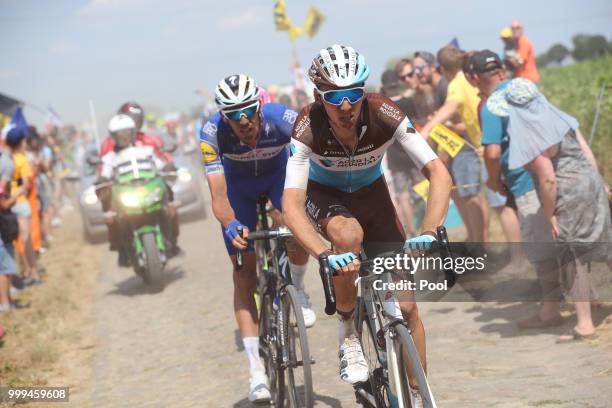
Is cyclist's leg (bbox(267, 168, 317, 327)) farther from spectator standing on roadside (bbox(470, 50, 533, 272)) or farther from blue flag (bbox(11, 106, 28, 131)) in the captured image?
blue flag (bbox(11, 106, 28, 131))

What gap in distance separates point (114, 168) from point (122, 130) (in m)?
0.58

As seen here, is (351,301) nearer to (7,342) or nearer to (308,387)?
(308,387)

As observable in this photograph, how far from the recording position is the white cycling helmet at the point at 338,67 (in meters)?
4.70

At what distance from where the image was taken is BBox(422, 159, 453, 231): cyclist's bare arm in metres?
4.59

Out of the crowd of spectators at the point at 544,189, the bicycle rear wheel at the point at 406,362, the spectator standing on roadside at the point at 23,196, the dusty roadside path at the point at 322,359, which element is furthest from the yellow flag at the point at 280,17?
the bicycle rear wheel at the point at 406,362

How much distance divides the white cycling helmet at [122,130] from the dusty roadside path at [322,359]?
2.25 m

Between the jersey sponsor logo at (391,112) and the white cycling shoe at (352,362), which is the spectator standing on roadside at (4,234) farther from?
the jersey sponsor logo at (391,112)

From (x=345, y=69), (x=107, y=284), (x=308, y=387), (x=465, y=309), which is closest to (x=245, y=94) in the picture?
(x=345, y=69)

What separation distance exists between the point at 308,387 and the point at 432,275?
13.1 feet

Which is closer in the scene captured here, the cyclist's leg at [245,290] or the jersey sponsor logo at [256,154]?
the cyclist's leg at [245,290]

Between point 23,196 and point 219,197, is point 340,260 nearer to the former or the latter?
point 219,197

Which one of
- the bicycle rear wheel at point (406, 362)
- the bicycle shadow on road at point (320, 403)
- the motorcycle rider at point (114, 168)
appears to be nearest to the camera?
the bicycle rear wheel at point (406, 362)

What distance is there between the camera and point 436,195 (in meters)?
4.71

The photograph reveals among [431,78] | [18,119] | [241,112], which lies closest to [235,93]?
[241,112]
